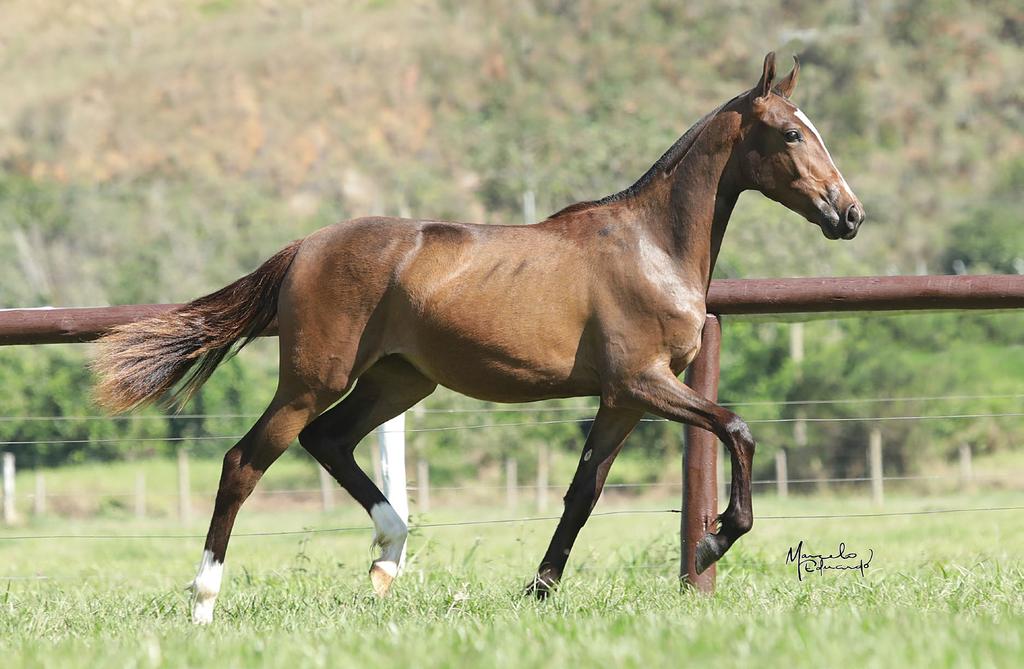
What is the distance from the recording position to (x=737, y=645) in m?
3.48

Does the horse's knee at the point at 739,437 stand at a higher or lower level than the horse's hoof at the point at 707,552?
higher

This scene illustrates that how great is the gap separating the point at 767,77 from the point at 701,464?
174cm

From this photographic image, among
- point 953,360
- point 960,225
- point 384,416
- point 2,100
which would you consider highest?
point 2,100

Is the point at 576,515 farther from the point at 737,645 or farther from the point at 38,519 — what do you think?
the point at 38,519

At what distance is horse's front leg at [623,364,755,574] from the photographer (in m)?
4.86

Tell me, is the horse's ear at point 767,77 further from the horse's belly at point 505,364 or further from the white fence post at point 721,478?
the white fence post at point 721,478

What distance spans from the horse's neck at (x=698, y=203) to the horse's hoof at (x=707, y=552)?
3.37 ft

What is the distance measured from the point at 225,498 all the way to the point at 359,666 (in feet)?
6.45

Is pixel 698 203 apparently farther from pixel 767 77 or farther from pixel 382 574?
pixel 382 574

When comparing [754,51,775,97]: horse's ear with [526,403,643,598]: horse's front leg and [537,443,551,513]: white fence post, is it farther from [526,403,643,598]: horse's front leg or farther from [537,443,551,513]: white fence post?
[537,443,551,513]: white fence post

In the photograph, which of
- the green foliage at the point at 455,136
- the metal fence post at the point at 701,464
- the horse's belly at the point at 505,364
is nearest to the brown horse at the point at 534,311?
the horse's belly at the point at 505,364

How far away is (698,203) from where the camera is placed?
5297 mm

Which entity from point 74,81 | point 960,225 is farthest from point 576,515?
point 74,81

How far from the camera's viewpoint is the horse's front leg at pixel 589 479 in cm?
536
